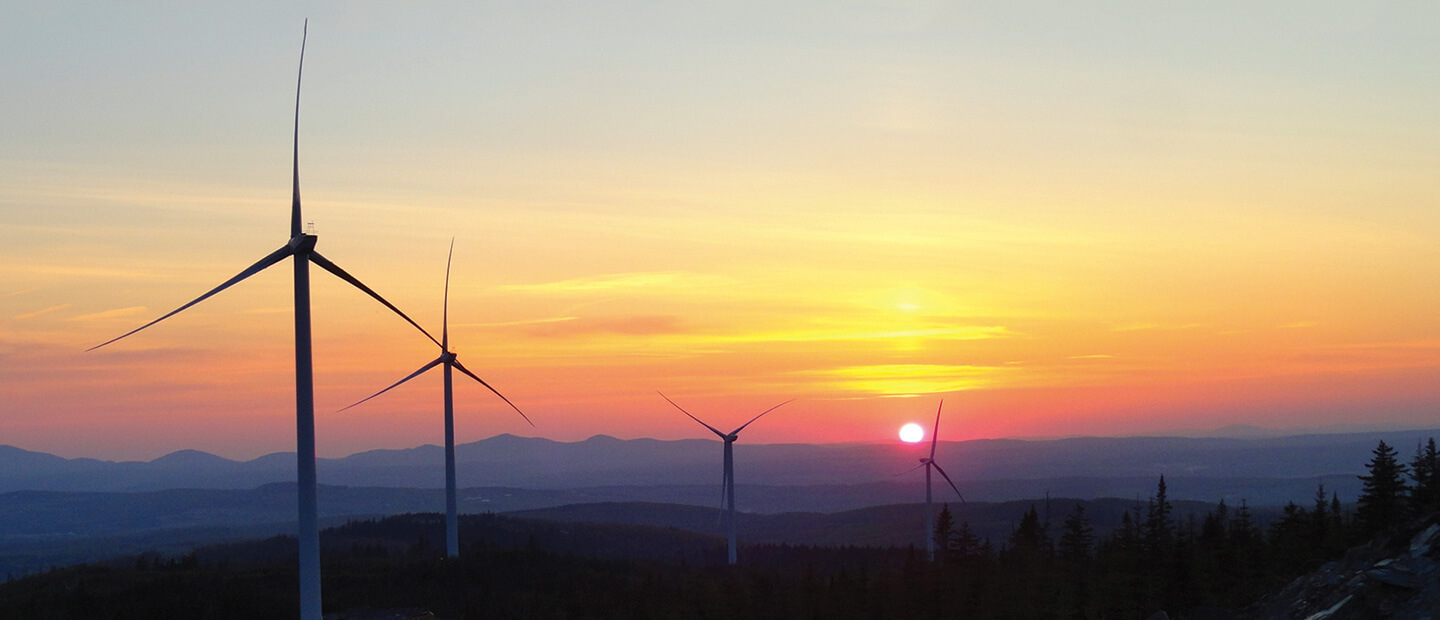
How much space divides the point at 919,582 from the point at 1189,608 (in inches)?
981

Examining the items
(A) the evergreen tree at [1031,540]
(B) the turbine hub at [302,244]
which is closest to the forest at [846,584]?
(A) the evergreen tree at [1031,540]

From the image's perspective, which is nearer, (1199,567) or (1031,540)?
(1199,567)

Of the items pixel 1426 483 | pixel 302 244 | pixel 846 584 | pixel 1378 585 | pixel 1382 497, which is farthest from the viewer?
pixel 846 584

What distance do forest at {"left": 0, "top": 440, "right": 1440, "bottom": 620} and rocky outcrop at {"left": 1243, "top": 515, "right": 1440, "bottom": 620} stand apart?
5895 mm

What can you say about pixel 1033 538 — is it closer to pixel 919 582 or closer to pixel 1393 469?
pixel 919 582

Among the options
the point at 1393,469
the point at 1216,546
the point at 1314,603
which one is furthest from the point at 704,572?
the point at 1314,603

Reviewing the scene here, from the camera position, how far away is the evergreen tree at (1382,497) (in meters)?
67.2

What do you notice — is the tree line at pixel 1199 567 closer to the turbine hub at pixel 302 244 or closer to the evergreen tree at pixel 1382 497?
the evergreen tree at pixel 1382 497

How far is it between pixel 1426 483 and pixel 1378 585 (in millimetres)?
27164

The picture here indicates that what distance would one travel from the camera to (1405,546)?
48.4 metres

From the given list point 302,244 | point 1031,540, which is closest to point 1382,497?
point 1031,540

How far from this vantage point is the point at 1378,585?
43219mm

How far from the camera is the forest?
70.1 m

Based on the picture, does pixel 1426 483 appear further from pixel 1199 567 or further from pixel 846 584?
pixel 846 584
